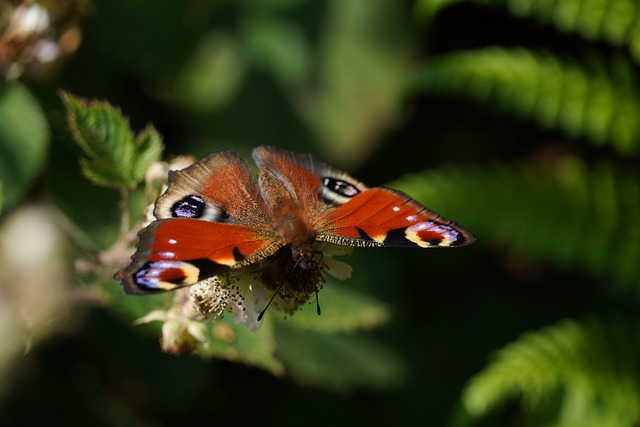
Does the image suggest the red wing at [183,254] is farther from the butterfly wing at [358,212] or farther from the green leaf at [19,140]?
the green leaf at [19,140]

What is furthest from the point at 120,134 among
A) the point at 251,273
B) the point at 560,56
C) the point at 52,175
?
the point at 560,56

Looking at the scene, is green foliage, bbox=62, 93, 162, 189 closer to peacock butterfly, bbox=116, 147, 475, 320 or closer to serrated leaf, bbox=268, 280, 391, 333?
peacock butterfly, bbox=116, 147, 475, 320

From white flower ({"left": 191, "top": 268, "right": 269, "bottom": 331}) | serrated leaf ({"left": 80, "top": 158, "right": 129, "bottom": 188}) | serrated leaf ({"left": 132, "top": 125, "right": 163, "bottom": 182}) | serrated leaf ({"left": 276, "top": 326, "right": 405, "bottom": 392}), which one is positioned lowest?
serrated leaf ({"left": 276, "top": 326, "right": 405, "bottom": 392})

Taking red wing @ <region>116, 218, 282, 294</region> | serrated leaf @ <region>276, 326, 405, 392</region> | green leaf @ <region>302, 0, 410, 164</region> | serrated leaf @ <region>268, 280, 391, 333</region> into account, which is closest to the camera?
red wing @ <region>116, 218, 282, 294</region>

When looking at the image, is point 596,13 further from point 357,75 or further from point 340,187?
point 340,187

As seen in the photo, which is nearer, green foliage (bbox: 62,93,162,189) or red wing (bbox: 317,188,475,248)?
red wing (bbox: 317,188,475,248)

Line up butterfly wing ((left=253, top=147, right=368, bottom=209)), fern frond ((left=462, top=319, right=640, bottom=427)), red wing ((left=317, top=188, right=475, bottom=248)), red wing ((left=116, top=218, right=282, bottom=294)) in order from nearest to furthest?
red wing ((left=116, top=218, right=282, bottom=294))
red wing ((left=317, top=188, right=475, bottom=248))
butterfly wing ((left=253, top=147, right=368, bottom=209))
fern frond ((left=462, top=319, right=640, bottom=427))

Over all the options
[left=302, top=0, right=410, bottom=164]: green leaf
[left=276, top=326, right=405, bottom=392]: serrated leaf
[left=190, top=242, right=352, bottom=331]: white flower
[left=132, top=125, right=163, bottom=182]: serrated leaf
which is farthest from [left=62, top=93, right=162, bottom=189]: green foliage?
[left=302, top=0, right=410, bottom=164]: green leaf

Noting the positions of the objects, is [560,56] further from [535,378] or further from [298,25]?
[535,378]
